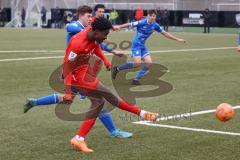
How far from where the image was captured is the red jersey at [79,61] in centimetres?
770

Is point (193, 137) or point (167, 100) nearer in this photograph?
point (193, 137)

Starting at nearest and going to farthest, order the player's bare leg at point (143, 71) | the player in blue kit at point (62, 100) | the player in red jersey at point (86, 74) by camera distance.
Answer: the player in red jersey at point (86, 74), the player in blue kit at point (62, 100), the player's bare leg at point (143, 71)

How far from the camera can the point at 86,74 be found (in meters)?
8.01

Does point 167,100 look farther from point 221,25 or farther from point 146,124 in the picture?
point 221,25

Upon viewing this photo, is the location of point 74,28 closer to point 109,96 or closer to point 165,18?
point 109,96

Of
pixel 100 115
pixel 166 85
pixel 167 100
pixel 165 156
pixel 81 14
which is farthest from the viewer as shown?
pixel 166 85

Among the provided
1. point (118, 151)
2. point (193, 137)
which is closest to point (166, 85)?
point (193, 137)

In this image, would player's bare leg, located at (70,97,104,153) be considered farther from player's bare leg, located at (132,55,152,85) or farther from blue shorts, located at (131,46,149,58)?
blue shorts, located at (131,46,149,58)

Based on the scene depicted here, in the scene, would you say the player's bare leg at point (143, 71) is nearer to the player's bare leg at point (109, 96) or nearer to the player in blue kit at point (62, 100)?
the player in blue kit at point (62, 100)

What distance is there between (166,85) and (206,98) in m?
2.45

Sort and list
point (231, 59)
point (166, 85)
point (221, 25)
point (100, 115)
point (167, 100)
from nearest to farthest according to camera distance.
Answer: point (100, 115) → point (167, 100) → point (166, 85) → point (231, 59) → point (221, 25)

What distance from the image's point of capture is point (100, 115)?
8477mm

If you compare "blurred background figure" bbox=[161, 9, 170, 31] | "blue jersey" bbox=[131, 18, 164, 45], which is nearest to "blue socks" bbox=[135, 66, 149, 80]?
"blue jersey" bbox=[131, 18, 164, 45]

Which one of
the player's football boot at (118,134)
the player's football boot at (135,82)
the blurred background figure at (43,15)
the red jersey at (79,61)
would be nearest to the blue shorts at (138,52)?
the player's football boot at (135,82)
